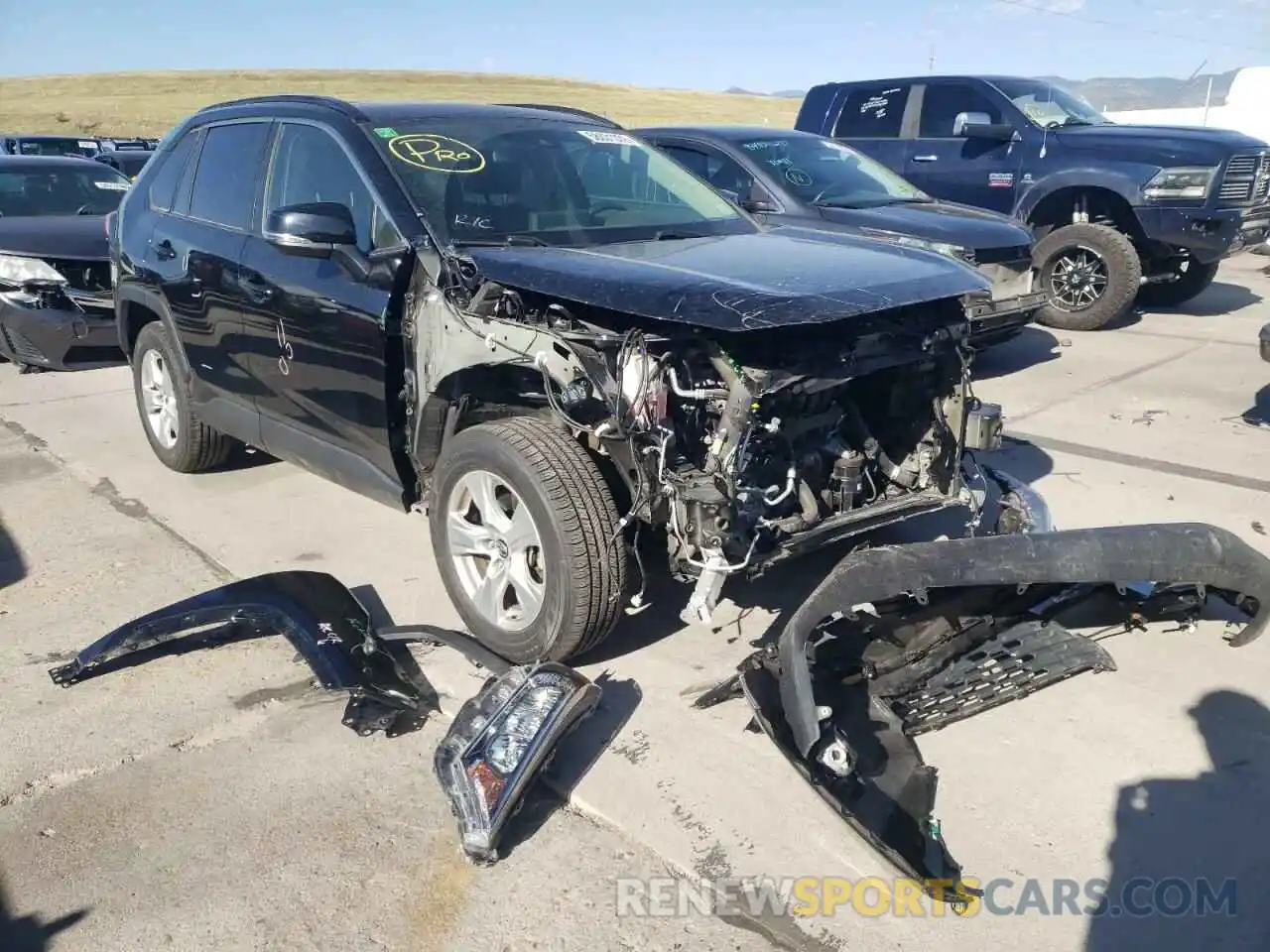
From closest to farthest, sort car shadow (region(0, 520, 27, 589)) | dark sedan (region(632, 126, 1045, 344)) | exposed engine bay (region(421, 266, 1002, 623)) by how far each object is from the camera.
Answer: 1. exposed engine bay (region(421, 266, 1002, 623))
2. car shadow (region(0, 520, 27, 589))
3. dark sedan (region(632, 126, 1045, 344))

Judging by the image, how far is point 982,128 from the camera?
9.45 meters

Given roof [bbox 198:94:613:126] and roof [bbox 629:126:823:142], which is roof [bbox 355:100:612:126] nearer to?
roof [bbox 198:94:613:126]

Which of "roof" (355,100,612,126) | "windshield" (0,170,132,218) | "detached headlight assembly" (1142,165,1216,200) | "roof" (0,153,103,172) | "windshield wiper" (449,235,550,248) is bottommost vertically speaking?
"windshield" (0,170,132,218)

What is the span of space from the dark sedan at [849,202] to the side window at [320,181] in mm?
3269

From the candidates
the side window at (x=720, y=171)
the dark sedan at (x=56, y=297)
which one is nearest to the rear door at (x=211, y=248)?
the dark sedan at (x=56, y=297)

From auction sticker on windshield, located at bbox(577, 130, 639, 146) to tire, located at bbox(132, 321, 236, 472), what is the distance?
7.64ft

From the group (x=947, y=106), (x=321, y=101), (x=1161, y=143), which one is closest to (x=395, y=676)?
(x=321, y=101)

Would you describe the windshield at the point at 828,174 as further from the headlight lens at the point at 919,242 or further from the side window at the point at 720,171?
the headlight lens at the point at 919,242

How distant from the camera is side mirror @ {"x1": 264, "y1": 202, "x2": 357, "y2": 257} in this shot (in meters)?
3.62

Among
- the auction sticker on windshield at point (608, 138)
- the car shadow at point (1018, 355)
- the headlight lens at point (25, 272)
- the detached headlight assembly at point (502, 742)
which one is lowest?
the car shadow at point (1018, 355)

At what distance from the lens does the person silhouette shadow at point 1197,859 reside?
2.38 meters

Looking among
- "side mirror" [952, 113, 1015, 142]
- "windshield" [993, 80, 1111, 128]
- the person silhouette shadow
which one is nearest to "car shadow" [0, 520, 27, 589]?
the person silhouette shadow

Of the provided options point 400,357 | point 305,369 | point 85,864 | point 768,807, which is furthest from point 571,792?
point 305,369

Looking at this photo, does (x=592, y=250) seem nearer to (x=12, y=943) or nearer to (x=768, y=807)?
(x=768, y=807)
